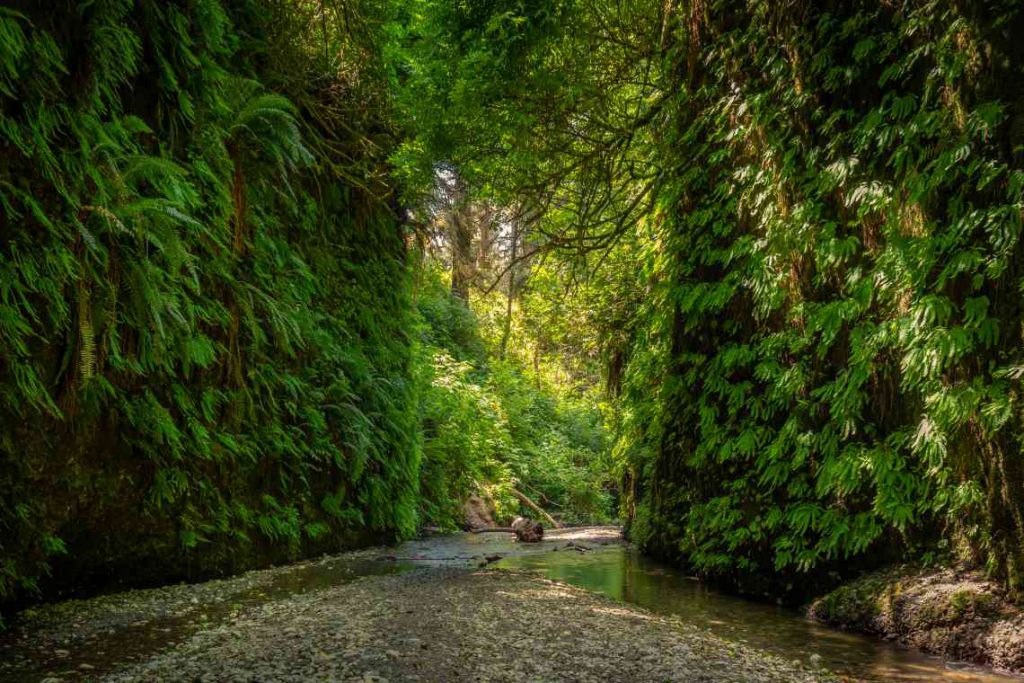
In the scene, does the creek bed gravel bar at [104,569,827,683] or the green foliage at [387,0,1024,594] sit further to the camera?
the green foliage at [387,0,1024,594]

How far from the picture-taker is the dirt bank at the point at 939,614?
3422 millimetres

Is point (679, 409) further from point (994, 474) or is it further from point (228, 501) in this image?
point (228, 501)

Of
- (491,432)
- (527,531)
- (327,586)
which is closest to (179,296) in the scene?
(327,586)

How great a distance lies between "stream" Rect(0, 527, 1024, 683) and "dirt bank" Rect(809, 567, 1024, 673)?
130 mm

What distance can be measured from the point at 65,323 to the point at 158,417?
106 centimetres

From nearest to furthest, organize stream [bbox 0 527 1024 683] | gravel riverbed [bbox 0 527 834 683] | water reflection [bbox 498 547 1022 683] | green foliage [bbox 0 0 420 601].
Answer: gravel riverbed [bbox 0 527 834 683] < stream [bbox 0 527 1024 683] < water reflection [bbox 498 547 1022 683] < green foliage [bbox 0 0 420 601]

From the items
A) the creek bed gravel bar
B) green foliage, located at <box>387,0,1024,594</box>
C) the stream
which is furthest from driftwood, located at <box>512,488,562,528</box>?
the creek bed gravel bar

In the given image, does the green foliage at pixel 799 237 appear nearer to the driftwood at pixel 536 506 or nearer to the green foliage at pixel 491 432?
the green foliage at pixel 491 432

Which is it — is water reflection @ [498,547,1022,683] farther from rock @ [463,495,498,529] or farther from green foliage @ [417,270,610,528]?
rock @ [463,495,498,529]

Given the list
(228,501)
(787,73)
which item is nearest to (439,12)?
(787,73)

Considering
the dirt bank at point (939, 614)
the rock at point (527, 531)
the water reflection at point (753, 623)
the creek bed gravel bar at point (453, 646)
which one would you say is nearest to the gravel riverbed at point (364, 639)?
the creek bed gravel bar at point (453, 646)

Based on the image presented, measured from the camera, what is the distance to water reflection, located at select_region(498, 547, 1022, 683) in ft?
11.1

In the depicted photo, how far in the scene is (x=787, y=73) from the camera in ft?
17.7

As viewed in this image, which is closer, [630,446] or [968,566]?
[968,566]
